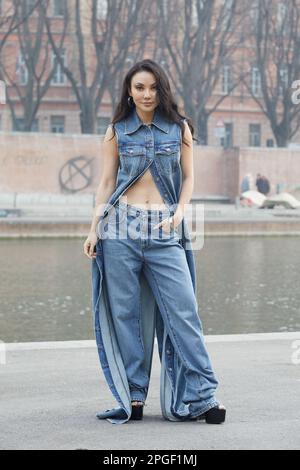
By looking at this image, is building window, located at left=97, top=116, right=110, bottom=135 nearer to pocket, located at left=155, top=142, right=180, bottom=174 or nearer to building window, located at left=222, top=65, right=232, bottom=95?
building window, located at left=222, top=65, right=232, bottom=95

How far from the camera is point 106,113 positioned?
6122cm

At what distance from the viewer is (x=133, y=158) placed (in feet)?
19.9

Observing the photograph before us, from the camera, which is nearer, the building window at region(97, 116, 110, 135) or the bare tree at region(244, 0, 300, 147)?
the bare tree at region(244, 0, 300, 147)

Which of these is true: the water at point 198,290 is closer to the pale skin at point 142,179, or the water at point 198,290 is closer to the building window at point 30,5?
the pale skin at point 142,179

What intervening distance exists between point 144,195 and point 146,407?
3.67 ft

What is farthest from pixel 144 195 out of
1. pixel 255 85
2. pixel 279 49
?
pixel 255 85

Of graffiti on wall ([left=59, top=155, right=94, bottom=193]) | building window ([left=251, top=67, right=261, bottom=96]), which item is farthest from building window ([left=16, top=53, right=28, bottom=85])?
graffiti on wall ([left=59, top=155, right=94, bottom=193])

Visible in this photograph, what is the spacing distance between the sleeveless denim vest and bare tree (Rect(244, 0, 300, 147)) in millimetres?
44674

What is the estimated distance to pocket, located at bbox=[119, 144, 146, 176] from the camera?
6.05 metres

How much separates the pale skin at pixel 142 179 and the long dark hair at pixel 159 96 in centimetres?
2

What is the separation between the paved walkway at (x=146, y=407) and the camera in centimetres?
542

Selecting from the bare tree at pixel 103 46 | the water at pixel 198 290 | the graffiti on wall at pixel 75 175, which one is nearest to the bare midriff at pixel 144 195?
the water at pixel 198 290
